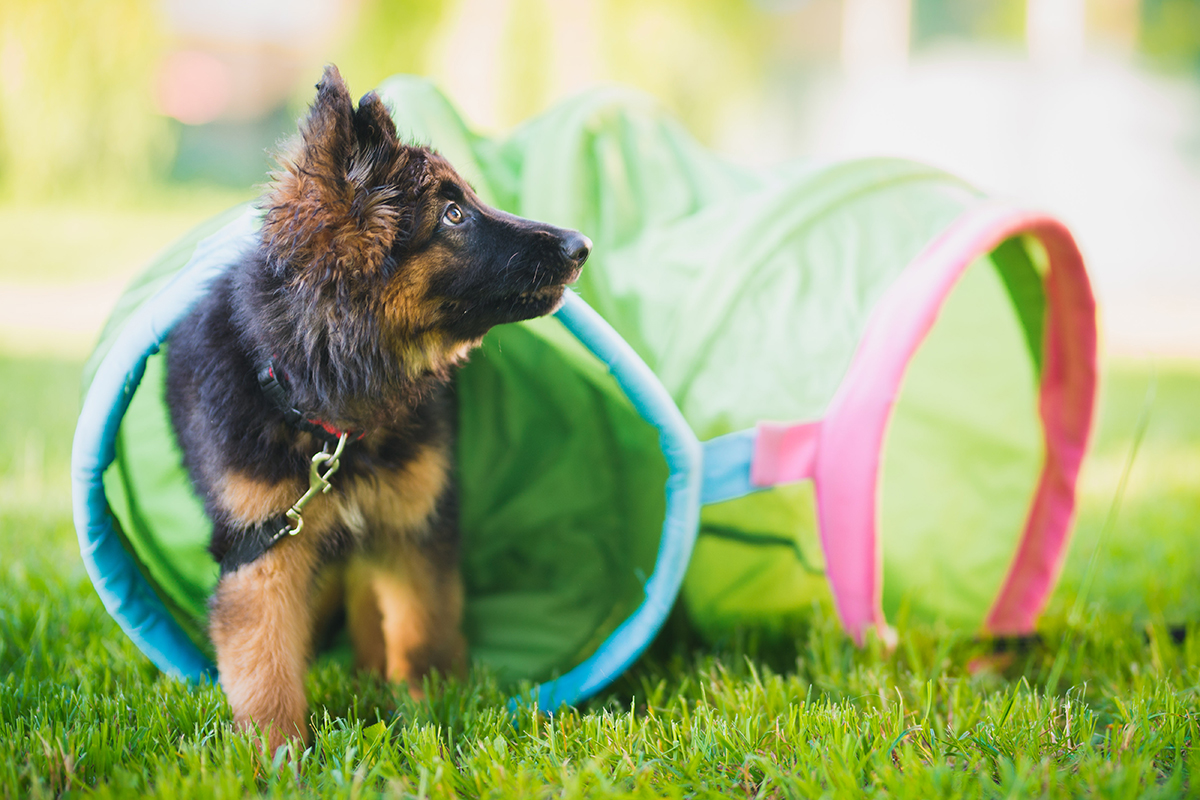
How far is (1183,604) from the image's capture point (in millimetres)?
3041

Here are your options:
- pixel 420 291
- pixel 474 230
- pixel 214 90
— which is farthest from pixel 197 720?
pixel 214 90

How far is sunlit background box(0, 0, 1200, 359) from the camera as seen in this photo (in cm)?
991

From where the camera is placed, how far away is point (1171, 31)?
12836 mm

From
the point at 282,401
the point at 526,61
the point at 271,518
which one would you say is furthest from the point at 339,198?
the point at 526,61

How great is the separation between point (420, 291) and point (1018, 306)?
2288 mm

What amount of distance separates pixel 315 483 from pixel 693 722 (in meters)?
1.09

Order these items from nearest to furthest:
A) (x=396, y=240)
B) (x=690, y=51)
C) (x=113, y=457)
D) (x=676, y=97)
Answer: (x=396, y=240)
(x=113, y=457)
(x=690, y=51)
(x=676, y=97)

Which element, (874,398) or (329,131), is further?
(874,398)

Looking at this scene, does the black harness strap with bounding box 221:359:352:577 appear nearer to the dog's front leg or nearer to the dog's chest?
the dog's front leg

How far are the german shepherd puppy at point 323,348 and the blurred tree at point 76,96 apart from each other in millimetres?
9746

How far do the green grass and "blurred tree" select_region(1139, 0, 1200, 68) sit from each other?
42.5ft

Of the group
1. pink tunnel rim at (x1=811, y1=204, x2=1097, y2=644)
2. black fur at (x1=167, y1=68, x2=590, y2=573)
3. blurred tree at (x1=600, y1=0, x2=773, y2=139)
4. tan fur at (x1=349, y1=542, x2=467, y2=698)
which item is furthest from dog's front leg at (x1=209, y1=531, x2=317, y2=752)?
blurred tree at (x1=600, y1=0, x2=773, y2=139)

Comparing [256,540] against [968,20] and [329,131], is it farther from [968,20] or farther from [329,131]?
[968,20]

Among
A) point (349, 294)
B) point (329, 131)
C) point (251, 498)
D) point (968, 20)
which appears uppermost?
point (968, 20)
